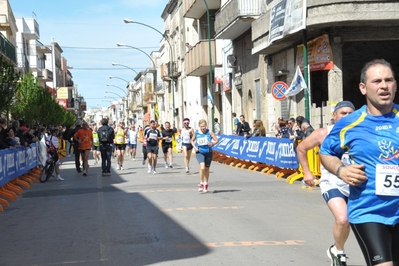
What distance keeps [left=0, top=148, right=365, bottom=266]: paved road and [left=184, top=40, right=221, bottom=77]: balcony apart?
2273 cm

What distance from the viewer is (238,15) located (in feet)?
94.3

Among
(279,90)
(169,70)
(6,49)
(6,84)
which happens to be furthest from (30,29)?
(279,90)

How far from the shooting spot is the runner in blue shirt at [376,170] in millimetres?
4246

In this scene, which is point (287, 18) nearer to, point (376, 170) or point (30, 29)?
point (376, 170)

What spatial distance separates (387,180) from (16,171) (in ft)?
49.2

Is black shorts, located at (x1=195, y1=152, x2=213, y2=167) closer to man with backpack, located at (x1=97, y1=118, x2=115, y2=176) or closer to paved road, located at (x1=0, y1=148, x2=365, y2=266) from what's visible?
paved road, located at (x1=0, y1=148, x2=365, y2=266)

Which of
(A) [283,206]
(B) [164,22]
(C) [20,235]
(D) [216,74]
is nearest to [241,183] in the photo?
(A) [283,206]

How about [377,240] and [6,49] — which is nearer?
[377,240]

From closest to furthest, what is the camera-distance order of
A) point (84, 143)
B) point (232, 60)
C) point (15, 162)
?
point (15, 162) → point (84, 143) → point (232, 60)

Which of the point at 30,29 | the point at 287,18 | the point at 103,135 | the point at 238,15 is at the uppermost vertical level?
the point at 30,29

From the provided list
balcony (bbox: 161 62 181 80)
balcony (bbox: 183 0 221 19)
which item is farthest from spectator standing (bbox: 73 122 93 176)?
balcony (bbox: 161 62 181 80)

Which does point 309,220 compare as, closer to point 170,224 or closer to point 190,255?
point 170,224

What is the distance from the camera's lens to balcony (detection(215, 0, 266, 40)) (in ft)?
94.2

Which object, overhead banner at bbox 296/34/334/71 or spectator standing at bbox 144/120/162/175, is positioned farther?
overhead banner at bbox 296/34/334/71
